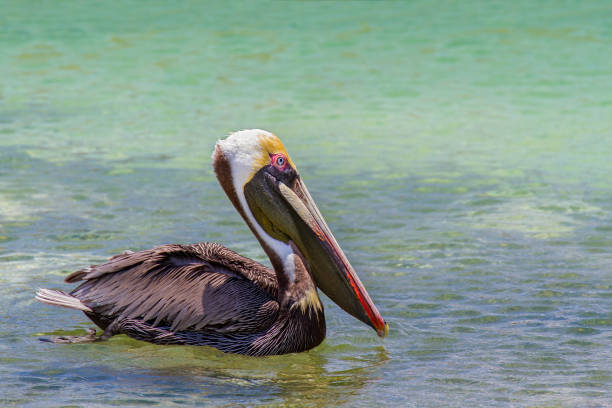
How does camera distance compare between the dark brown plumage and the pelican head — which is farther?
the pelican head

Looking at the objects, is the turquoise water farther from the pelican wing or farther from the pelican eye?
the pelican eye

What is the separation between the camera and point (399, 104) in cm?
1301

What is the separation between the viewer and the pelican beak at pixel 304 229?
5125mm

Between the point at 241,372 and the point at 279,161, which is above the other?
the point at 279,161

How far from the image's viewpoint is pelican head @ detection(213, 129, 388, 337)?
16.7 ft

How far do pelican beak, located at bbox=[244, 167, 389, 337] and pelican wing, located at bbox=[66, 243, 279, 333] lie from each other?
230mm

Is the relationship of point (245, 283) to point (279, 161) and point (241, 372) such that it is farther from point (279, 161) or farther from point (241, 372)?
point (279, 161)

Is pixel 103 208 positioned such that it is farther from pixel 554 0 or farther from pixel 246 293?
→ pixel 554 0

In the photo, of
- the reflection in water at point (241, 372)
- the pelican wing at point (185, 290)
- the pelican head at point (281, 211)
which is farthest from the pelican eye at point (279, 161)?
the reflection in water at point (241, 372)

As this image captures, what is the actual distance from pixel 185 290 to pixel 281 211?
0.57 meters

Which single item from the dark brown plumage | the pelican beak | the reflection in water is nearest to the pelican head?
the pelican beak

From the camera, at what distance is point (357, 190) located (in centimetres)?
836

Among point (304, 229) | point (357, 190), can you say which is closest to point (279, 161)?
point (304, 229)

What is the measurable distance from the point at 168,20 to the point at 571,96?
9.22 metres
